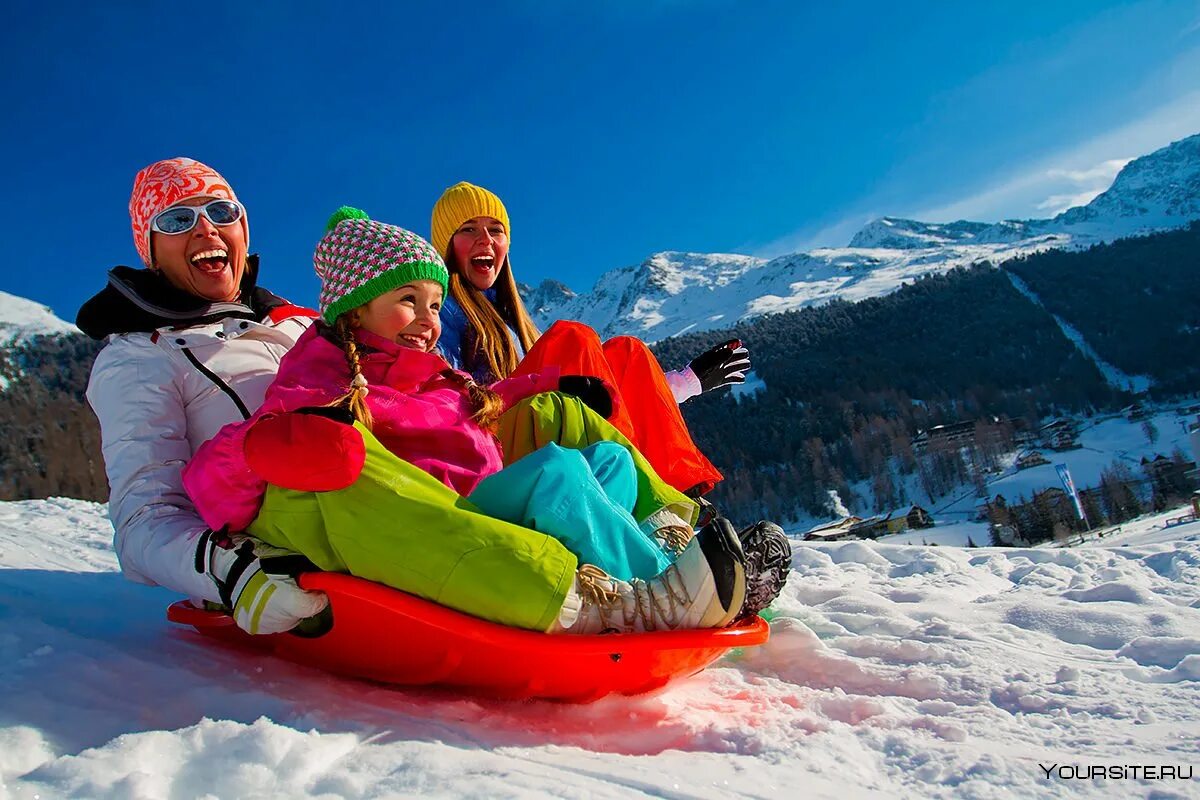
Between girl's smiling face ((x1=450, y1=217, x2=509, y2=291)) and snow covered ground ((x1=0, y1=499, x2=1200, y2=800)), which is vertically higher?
girl's smiling face ((x1=450, y1=217, x2=509, y2=291))

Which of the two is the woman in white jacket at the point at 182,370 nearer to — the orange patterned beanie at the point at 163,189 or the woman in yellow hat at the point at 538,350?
the orange patterned beanie at the point at 163,189

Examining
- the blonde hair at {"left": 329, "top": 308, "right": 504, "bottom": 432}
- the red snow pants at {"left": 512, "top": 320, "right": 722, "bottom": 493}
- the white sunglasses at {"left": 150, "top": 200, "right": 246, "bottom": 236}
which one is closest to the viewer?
the blonde hair at {"left": 329, "top": 308, "right": 504, "bottom": 432}

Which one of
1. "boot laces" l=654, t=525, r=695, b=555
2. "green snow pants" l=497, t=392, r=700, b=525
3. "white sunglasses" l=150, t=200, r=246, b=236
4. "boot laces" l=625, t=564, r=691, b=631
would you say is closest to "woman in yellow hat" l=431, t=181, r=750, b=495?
"green snow pants" l=497, t=392, r=700, b=525

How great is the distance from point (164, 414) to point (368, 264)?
0.70m

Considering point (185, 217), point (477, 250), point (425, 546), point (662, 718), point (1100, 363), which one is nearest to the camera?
point (425, 546)

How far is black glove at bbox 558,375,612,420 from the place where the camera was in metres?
2.34

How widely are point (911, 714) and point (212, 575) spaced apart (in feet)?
5.22

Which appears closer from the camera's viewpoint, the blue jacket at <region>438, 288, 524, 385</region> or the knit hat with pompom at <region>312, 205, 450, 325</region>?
the knit hat with pompom at <region>312, 205, 450, 325</region>

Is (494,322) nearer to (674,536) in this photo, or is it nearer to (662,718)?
(674,536)

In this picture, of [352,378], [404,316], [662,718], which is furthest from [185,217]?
[662,718]

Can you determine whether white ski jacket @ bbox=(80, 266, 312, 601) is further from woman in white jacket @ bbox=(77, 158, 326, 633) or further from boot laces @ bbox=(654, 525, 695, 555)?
boot laces @ bbox=(654, 525, 695, 555)

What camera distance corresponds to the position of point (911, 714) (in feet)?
5.55

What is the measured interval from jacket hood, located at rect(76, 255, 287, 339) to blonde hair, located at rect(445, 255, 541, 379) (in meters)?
1.05

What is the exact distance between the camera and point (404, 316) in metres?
2.18
